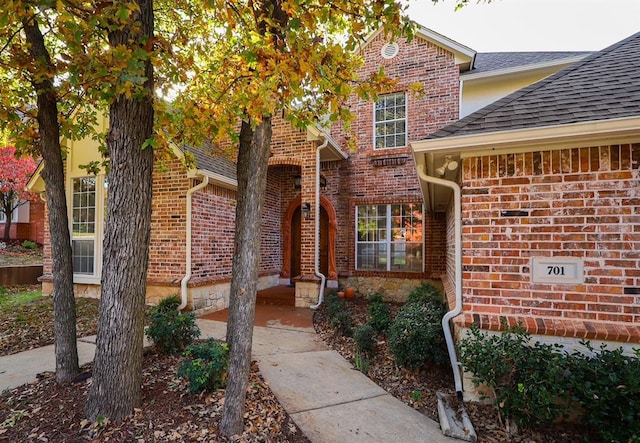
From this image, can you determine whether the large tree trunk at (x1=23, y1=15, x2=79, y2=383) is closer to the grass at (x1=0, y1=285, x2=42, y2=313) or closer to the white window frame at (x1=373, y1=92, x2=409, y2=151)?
the grass at (x1=0, y1=285, x2=42, y2=313)

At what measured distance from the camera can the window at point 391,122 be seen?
339 inches

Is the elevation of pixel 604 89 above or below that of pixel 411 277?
above

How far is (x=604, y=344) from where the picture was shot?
276cm

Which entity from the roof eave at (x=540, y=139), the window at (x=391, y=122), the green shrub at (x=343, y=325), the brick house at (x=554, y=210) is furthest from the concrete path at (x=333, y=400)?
the window at (x=391, y=122)

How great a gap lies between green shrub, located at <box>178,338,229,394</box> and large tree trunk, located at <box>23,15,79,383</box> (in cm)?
131

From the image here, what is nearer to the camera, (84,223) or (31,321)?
(31,321)

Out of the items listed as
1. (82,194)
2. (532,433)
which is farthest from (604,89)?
(82,194)

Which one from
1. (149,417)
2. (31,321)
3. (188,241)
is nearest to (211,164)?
(188,241)

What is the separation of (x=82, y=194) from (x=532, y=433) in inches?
369

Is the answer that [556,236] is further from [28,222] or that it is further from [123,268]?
[28,222]

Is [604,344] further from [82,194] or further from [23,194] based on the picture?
[23,194]

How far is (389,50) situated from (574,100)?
668cm

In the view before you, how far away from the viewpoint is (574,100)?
324cm

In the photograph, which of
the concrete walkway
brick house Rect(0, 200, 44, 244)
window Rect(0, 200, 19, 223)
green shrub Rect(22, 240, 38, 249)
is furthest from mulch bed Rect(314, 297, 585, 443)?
window Rect(0, 200, 19, 223)
